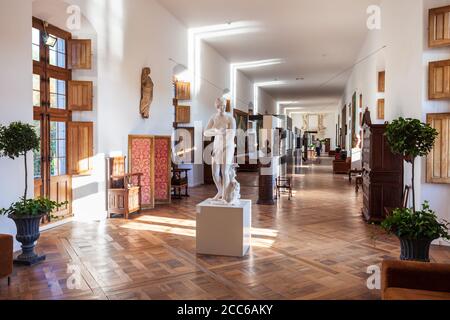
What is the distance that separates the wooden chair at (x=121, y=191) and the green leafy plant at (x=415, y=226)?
4.81 m

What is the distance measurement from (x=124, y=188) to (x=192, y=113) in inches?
201

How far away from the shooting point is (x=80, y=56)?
22.4ft

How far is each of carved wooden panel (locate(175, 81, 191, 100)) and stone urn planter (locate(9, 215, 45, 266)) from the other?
7346 millimetres

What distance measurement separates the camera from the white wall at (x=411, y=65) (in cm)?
554

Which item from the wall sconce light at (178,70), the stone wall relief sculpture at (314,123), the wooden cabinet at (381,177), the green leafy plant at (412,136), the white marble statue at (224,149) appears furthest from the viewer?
the stone wall relief sculpture at (314,123)

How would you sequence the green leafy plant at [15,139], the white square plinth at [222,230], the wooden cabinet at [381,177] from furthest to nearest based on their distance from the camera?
1. the wooden cabinet at [381,177]
2. the white square plinth at [222,230]
3. the green leafy plant at [15,139]

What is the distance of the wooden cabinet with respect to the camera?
6.68 meters

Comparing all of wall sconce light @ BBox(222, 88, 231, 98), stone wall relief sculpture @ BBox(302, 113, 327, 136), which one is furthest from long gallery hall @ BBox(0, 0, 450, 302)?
stone wall relief sculpture @ BBox(302, 113, 327, 136)

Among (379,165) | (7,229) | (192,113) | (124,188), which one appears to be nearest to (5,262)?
(7,229)

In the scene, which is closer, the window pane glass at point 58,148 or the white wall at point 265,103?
the window pane glass at point 58,148

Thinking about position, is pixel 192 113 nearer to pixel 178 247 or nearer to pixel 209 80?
pixel 209 80

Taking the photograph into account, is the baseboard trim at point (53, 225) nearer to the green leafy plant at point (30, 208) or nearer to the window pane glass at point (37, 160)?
the window pane glass at point (37, 160)

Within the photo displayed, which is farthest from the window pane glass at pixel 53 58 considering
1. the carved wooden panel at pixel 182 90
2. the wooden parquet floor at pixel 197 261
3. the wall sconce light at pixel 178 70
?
the carved wooden panel at pixel 182 90

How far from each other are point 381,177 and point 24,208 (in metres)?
5.45
